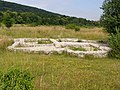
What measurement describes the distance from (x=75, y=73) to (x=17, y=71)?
3872mm

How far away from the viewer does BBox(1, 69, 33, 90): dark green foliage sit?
13.5ft

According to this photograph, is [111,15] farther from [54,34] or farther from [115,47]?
[54,34]

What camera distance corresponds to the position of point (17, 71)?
4.33 m

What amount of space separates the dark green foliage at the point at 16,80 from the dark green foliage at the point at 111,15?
11225 mm

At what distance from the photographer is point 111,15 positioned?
15.4 m

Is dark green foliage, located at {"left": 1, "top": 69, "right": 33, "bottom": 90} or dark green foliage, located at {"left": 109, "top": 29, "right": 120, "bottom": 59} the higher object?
dark green foliage, located at {"left": 1, "top": 69, "right": 33, "bottom": 90}

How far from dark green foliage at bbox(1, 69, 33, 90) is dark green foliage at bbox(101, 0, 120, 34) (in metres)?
11.2

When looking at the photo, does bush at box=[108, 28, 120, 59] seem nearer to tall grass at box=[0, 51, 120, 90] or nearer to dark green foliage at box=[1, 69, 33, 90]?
tall grass at box=[0, 51, 120, 90]

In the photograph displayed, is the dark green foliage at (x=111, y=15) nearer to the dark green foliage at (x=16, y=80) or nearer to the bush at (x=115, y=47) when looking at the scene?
the bush at (x=115, y=47)

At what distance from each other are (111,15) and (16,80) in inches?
469

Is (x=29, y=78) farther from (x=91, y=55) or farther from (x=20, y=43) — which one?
(x=20, y=43)

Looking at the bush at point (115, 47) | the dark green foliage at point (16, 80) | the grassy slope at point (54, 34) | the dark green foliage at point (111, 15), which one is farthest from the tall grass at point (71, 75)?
the grassy slope at point (54, 34)

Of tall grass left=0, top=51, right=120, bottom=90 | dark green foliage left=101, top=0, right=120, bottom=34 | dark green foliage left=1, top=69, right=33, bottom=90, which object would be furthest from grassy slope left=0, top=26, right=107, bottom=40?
dark green foliage left=1, top=69, right=33, bottom=90

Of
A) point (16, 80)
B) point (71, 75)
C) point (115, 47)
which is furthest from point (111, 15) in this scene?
point (16, 80)
